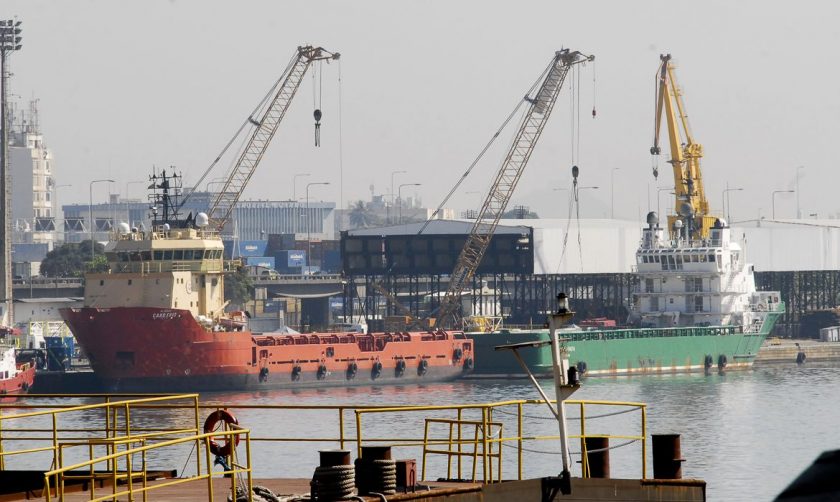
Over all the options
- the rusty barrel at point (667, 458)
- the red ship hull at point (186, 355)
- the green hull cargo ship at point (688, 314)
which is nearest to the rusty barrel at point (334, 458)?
the rusty barrel at point (667, 458)

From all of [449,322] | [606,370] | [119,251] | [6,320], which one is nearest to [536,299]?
[449,322]

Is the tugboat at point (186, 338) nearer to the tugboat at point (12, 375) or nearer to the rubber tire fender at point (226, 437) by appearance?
the tugboat at point (12, 375)

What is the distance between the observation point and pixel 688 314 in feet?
306

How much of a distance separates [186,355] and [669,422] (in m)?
26.3

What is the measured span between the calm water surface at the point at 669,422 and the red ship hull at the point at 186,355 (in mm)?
1476

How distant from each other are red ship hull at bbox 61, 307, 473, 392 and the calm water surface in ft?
4.84

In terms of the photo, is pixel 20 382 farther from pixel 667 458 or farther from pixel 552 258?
pixel 667 458

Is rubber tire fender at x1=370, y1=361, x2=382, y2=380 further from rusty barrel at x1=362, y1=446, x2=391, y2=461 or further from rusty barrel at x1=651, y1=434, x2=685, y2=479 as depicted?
rusty barrel at x1=362, y1=446, x2=391, y2=461

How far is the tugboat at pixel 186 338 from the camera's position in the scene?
7256 centimetres

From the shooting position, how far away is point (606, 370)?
85.8 m

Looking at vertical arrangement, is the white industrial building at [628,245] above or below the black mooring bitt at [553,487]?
above

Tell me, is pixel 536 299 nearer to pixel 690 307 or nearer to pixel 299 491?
pixel 690 307

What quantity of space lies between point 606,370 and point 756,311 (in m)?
13.9

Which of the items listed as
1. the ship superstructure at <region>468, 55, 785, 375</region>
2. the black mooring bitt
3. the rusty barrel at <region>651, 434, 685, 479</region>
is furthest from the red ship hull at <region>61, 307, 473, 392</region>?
the black mooring bitt
